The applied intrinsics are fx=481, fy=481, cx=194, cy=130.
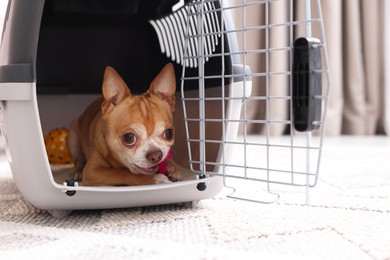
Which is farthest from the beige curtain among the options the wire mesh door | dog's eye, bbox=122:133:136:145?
dog's eye, bbox=122:133:136:145

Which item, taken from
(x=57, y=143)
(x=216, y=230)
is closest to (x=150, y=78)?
(x=57, y=143)

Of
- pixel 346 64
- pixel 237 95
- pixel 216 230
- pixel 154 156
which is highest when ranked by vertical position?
pixel 346 64

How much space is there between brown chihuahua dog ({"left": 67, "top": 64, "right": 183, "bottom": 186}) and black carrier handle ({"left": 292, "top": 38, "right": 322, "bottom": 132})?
34cm

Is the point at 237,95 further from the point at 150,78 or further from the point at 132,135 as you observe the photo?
the point at 150,78

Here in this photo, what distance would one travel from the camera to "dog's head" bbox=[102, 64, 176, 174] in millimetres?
1035

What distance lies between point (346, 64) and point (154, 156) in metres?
2.33

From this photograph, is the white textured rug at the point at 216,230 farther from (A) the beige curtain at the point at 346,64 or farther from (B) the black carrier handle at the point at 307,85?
(A) the beige curtain at the point at 346,64

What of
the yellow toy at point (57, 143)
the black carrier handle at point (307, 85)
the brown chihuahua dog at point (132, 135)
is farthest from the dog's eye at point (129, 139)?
the yellow toy at point (57, 143)

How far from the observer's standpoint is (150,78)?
1620 millimetres

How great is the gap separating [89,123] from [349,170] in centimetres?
90

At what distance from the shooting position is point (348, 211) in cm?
105

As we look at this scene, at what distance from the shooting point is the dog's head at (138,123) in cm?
104

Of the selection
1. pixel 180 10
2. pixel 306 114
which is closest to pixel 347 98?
pixel 180 10

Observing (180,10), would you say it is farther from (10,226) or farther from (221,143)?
(10,226)
